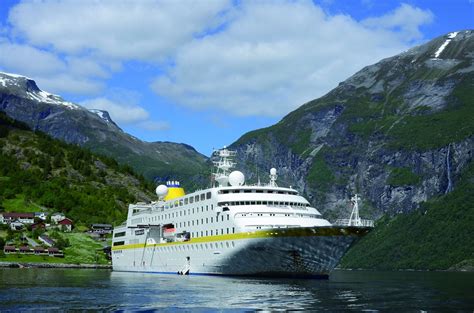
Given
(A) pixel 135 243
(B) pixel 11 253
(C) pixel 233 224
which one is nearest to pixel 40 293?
(C) pixel 233 224

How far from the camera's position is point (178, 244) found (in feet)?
300

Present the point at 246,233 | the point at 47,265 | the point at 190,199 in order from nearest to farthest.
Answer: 1. the point at 246,233
2. the point at 190,199
3. the point at 47,265

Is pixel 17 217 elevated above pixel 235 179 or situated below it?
above

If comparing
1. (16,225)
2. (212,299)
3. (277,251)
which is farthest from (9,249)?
(212,299)

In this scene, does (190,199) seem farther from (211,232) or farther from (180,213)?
(211,232)

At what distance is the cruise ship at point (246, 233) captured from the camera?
239 ft

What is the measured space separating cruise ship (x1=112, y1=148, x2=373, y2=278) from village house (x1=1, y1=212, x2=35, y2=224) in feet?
245

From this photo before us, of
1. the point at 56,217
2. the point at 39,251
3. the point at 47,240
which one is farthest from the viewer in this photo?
the point at 56,217

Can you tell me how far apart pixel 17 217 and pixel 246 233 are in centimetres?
10709

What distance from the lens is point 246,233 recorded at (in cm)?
7506

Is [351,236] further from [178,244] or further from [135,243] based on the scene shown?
[135,243]

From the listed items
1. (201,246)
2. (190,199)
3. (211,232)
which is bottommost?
(201,246)

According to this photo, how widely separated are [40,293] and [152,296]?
34.9ft

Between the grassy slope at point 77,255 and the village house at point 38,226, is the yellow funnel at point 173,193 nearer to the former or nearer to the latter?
the grassy slope at point 77,255
